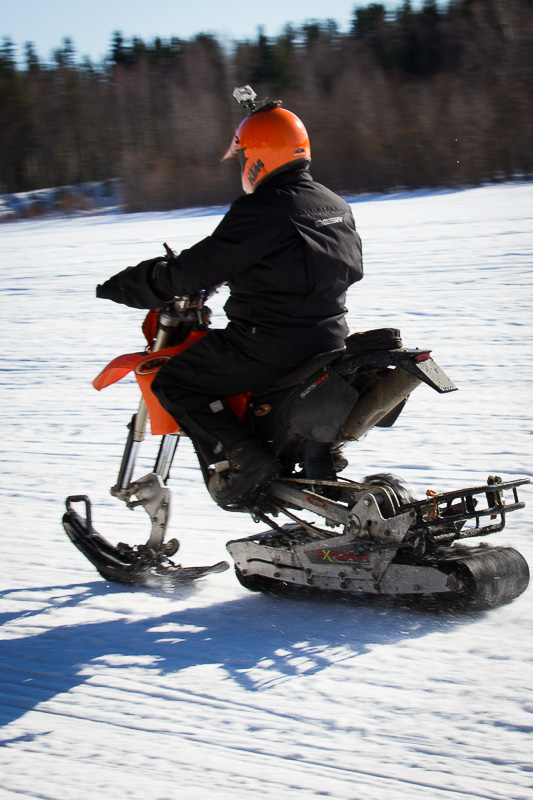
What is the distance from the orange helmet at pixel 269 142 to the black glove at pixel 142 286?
465 mm

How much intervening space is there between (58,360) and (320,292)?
17.5ft

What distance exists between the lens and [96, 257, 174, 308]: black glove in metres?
3.34

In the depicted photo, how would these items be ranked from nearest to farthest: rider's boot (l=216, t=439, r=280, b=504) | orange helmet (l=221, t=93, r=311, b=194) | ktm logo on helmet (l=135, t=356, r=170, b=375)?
1. orange helmet (l=221, t=93, r=311, b=194)
2. rider's boot (l=216, t=439, r=280, b=504)
3. ktm logo on helmet (l=135, t=356, r=170, b=375)

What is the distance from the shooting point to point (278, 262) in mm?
3150

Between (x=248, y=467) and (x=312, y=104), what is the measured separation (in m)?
29.1

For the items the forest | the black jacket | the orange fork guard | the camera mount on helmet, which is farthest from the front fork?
the forest

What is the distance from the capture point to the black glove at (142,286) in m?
3.34

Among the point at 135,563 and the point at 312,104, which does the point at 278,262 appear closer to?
the point at 135,563

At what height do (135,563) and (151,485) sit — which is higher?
(151,485)

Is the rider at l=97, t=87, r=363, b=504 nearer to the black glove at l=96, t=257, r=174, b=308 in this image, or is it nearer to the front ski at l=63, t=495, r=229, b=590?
the black glove at l=96, t=257, r=174, b=308

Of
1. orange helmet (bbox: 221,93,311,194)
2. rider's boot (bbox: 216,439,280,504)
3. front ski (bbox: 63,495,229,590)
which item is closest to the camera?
orange helmet (bbox: 221,93,311,194)

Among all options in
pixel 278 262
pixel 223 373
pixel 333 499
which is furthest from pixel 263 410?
pixel 278 262

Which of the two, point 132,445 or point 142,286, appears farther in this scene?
Result: point 132,445

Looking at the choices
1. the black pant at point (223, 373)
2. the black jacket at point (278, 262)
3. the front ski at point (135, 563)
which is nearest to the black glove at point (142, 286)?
the black jacket at point (278, 262)
